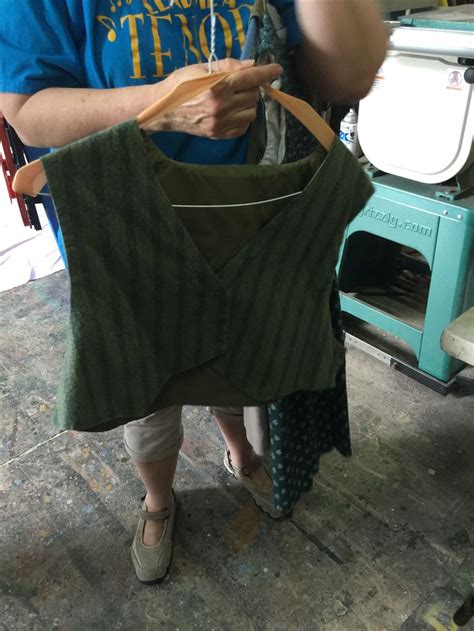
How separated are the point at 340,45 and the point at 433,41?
689mm

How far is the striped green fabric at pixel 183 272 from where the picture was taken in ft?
1.91

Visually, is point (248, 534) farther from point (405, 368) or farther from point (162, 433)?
point (405, 368)

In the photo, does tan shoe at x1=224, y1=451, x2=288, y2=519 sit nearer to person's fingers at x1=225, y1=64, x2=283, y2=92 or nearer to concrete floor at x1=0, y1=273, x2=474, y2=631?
concrete floor at x1=0, y1=273, x2=474, y2=631

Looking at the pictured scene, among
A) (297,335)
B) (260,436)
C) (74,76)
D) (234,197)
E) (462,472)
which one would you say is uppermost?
(74,76)

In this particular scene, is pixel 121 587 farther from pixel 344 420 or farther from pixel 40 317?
pixel 40 317

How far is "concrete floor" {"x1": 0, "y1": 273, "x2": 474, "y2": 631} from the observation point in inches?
43.0

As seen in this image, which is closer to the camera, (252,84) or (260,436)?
(252,84)

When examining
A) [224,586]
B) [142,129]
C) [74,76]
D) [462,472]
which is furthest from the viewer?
[462,472]

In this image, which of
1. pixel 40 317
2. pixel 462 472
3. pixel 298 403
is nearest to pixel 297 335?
pixel 298 403

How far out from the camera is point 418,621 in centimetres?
107

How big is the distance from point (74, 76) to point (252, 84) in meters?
0.28

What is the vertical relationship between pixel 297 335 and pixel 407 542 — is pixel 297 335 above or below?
above

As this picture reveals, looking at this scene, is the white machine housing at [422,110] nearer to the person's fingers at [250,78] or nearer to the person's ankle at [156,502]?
the person's fingers at [250,78]

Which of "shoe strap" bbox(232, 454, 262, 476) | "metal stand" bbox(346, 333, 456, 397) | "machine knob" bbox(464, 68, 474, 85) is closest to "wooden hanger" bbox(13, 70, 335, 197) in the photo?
"machine knob" bbox(464, 68, 474, 85)
